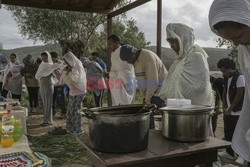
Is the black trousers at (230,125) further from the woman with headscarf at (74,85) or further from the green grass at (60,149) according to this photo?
the woman with headscarf at (74,85)

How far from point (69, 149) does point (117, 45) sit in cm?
200

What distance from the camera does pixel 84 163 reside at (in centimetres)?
401

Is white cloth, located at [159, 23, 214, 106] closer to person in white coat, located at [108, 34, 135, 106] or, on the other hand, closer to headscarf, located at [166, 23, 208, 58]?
headscarf, located at [166, 23, 208, 58]

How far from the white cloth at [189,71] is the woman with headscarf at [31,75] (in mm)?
5750

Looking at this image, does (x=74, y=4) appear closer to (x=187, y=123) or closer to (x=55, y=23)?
(x=187, y=123)

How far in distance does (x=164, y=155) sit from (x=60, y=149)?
11.3ft

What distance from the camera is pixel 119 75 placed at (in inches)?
191

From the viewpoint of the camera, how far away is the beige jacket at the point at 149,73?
3.47 m

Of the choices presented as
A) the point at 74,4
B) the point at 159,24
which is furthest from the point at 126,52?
the point at 74,4

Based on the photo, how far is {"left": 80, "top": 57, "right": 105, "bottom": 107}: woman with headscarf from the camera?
7.25m

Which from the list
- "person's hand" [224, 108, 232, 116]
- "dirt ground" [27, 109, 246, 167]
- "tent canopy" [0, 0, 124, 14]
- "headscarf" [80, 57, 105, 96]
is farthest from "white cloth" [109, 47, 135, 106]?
"headscarf" [80, 57, 105, 96]

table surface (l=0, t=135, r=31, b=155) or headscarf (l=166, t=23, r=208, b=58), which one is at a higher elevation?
headscarf (l=166, t=23, r=208, b=58)

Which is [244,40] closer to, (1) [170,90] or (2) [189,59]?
(2) [189,59]

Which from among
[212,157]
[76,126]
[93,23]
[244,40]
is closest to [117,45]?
[76,126]
